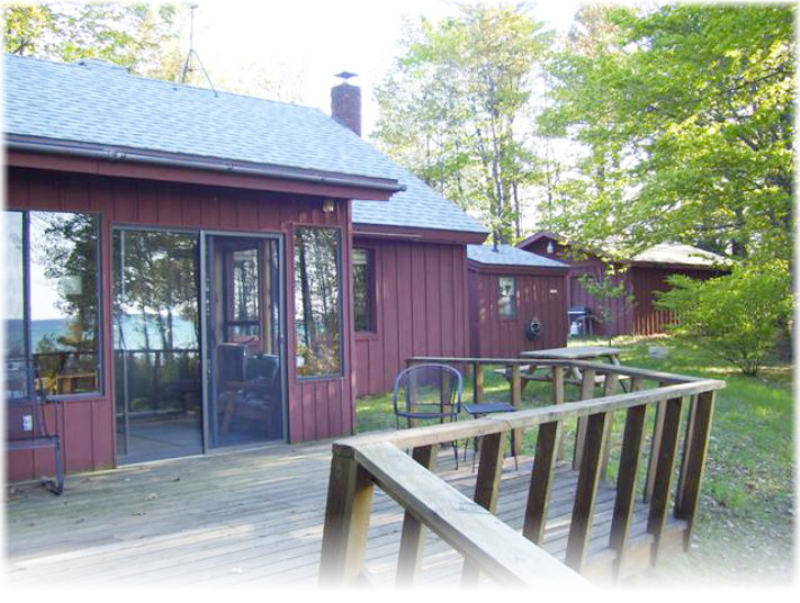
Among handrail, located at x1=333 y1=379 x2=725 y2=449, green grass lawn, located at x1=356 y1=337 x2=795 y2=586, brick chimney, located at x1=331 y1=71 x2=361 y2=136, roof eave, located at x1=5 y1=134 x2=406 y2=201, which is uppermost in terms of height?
brick chimney, located at x1=331 y1=71 x2=361 y2=136

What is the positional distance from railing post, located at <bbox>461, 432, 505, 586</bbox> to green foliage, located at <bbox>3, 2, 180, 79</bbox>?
17.4 meters

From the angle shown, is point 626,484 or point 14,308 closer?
point 626,484

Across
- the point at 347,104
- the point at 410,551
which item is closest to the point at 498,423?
the point at 410,551

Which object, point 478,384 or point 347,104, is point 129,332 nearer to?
point 478,384

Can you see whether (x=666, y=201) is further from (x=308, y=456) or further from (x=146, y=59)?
(x=146, y=59)

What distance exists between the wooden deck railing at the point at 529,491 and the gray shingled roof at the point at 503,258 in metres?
8.23

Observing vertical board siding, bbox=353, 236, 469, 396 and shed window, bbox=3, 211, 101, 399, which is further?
vertical board siding, bbox=353, 236, 469, 396

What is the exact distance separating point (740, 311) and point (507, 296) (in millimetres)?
4009

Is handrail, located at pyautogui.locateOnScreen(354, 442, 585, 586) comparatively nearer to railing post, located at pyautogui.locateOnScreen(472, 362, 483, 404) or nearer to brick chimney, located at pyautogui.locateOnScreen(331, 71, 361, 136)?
railing post, located at pyautogui.locateOnScreen(472, 362, 483, 404)

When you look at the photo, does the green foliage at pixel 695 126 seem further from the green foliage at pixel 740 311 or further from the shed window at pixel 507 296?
the shed window at pixel 507 296

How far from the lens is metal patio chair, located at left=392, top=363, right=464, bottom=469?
5.80 meters

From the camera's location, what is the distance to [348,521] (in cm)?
220

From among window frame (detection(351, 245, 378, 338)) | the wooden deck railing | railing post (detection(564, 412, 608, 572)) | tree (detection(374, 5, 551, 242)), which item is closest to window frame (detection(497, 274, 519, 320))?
window frame (detection(351, 245, 378, 338))

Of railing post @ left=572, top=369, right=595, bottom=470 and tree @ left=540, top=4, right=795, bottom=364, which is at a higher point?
tree @ left=540, top=4, right=795, bottom=364
